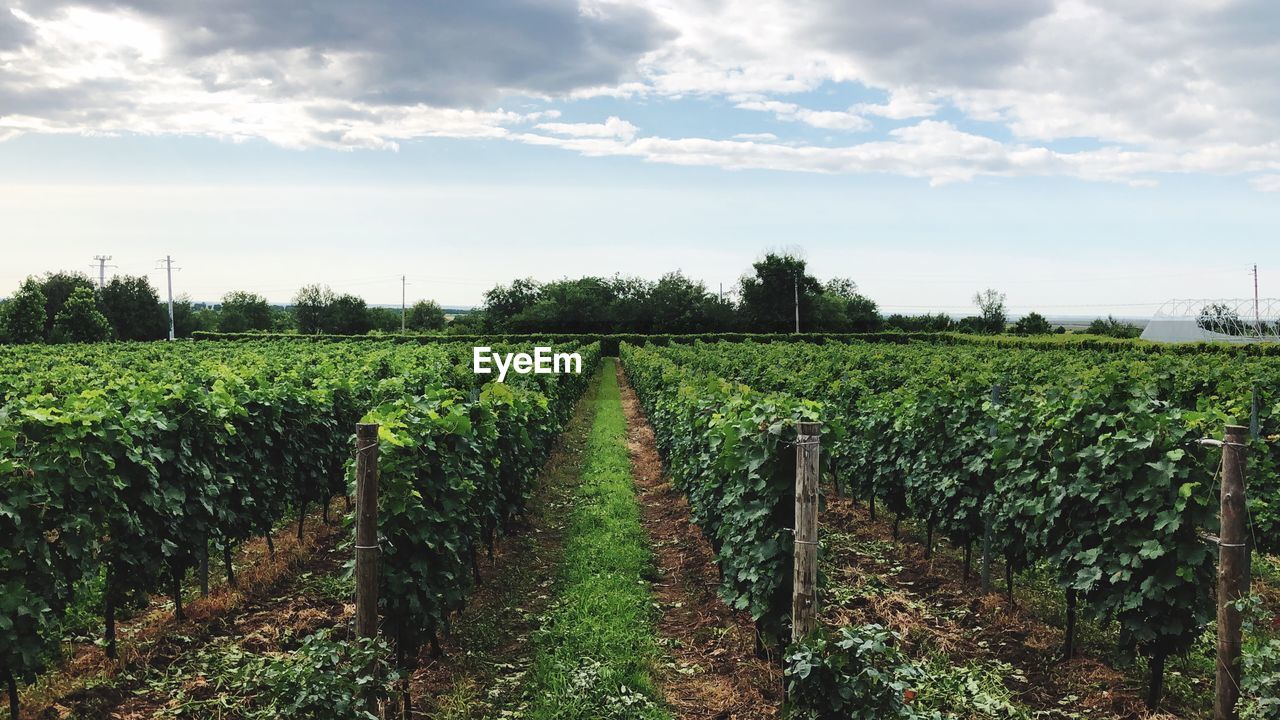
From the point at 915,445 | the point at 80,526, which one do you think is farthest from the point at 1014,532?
the point at 80,526

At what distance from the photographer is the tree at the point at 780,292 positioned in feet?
278

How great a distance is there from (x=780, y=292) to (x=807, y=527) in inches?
3220

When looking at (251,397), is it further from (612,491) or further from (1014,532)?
(1014,532)

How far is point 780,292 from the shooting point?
85312 millimetres

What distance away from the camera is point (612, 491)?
A: 12.7 m

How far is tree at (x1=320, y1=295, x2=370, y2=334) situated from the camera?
100938 mm

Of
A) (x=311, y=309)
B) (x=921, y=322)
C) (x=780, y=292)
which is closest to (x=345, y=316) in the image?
(x=311, y=309)

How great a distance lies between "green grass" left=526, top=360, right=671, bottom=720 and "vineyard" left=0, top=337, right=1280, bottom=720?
35 mm

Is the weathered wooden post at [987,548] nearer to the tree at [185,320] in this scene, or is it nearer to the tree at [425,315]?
the tree at [185,320]

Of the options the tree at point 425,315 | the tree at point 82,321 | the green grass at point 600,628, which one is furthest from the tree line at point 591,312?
the green grass at point 600,628

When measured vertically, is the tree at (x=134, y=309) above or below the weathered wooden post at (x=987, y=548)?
above

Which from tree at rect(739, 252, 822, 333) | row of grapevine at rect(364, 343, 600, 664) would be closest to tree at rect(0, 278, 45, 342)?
tree at rect(739, 252, 822, 333)

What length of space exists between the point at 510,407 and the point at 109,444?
4406mm

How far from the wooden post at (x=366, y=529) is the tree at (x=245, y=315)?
116938mm
